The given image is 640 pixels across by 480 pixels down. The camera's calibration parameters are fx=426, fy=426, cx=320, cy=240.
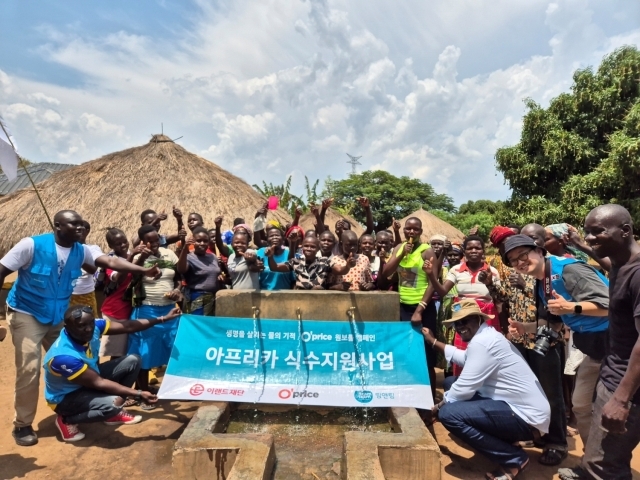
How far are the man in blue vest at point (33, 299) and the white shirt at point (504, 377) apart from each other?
11.8 feet

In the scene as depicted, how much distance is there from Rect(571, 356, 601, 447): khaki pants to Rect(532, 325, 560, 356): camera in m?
0.33

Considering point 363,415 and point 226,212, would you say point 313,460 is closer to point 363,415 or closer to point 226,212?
point 363,415

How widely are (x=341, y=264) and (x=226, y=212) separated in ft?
20.0

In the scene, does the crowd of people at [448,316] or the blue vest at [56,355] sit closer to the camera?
the crowd of people at [448,316]

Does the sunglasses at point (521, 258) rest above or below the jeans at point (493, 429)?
above

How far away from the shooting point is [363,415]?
421cm

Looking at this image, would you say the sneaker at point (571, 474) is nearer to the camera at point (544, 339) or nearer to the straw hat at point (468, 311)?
the camera at point (544, 339)

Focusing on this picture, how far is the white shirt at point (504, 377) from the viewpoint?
10.7 feet

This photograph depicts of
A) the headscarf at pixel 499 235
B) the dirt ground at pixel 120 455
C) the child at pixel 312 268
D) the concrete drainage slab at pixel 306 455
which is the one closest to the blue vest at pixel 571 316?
the headscarf at pixel 499 235

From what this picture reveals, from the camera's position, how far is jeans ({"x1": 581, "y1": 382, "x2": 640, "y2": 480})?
243 cm


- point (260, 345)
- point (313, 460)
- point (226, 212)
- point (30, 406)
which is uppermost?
point (226, 212)

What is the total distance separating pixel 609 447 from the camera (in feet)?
8.34

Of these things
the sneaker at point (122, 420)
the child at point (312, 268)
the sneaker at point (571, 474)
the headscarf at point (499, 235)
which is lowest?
the sneaker at point (571, 474)

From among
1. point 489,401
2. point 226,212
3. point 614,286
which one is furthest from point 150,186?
point 614,286
